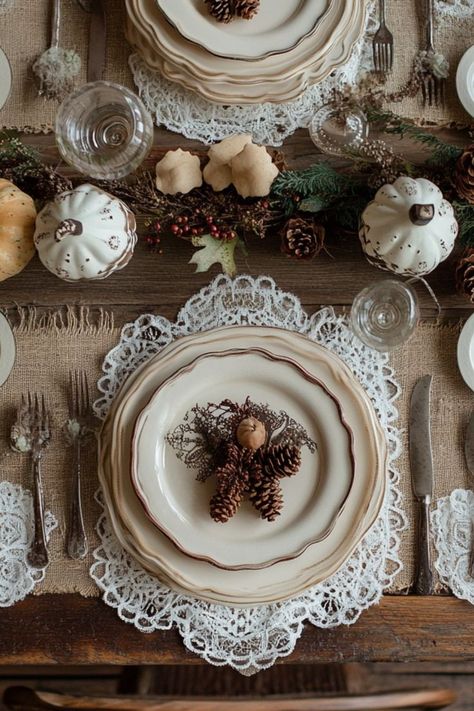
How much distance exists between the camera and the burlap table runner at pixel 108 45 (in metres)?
1.09

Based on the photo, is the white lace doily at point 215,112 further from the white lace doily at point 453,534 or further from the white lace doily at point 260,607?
the white lace doily at point 453,534

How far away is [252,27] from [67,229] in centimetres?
45

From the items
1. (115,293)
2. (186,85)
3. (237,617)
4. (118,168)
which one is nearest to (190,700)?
(237,617)

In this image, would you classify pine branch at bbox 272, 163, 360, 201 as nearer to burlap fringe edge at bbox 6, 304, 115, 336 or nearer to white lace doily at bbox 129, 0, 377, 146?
white lace doily at bbox 129, 0, 377, 146

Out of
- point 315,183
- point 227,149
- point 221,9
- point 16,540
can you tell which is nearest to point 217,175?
point 227,149

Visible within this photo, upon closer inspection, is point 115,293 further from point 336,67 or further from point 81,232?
point 336,67

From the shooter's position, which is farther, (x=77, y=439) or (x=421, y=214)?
(x=77, y=439)

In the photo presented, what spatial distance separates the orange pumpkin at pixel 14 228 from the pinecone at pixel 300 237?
0.38 m

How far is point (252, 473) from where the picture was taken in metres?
0.99

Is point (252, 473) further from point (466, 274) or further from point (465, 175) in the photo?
point (465, 175)

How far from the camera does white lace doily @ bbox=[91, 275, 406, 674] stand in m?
1.02

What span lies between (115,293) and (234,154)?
0.92 feet

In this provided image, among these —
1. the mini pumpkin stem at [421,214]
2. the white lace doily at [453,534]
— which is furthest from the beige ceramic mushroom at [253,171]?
the white lace doily at [453,534]

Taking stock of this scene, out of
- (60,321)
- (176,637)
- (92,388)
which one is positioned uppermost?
(60,321)
